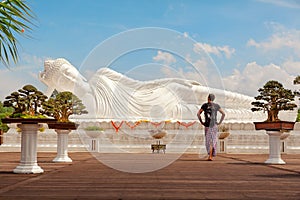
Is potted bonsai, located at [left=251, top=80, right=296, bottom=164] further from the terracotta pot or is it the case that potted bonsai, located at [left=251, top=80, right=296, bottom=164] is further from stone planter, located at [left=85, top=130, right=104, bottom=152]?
stone planter, located at [left=85, top=130, right=104, bottom=152]

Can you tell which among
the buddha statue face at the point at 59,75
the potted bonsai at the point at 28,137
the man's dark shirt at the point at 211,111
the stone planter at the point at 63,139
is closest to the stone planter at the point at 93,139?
the buddha statue face at the point at 59,75

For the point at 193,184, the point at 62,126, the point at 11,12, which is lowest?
the point at 193,184

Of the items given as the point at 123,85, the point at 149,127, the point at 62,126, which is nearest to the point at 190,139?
the point at 149,127

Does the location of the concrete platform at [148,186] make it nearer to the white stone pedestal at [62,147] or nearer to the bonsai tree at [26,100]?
the bonsai tree at [26,100]

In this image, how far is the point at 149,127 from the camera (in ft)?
65.2

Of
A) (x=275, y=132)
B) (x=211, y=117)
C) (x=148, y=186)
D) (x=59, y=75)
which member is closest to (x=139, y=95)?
(x=59, y=75)

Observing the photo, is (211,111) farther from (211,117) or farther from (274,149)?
(274,149)

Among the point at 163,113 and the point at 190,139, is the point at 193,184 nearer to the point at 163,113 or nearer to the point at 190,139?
the point at 190,139

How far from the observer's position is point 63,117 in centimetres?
1125

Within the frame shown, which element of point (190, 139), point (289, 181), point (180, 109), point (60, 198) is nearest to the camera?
point (60, 198)

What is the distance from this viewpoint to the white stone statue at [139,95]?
2222cm

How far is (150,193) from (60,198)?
37.6 inches

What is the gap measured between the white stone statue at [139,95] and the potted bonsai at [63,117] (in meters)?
9.19

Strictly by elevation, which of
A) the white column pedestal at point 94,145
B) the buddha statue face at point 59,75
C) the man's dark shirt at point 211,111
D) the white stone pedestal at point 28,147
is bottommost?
the white column pedestal at point 94,145
